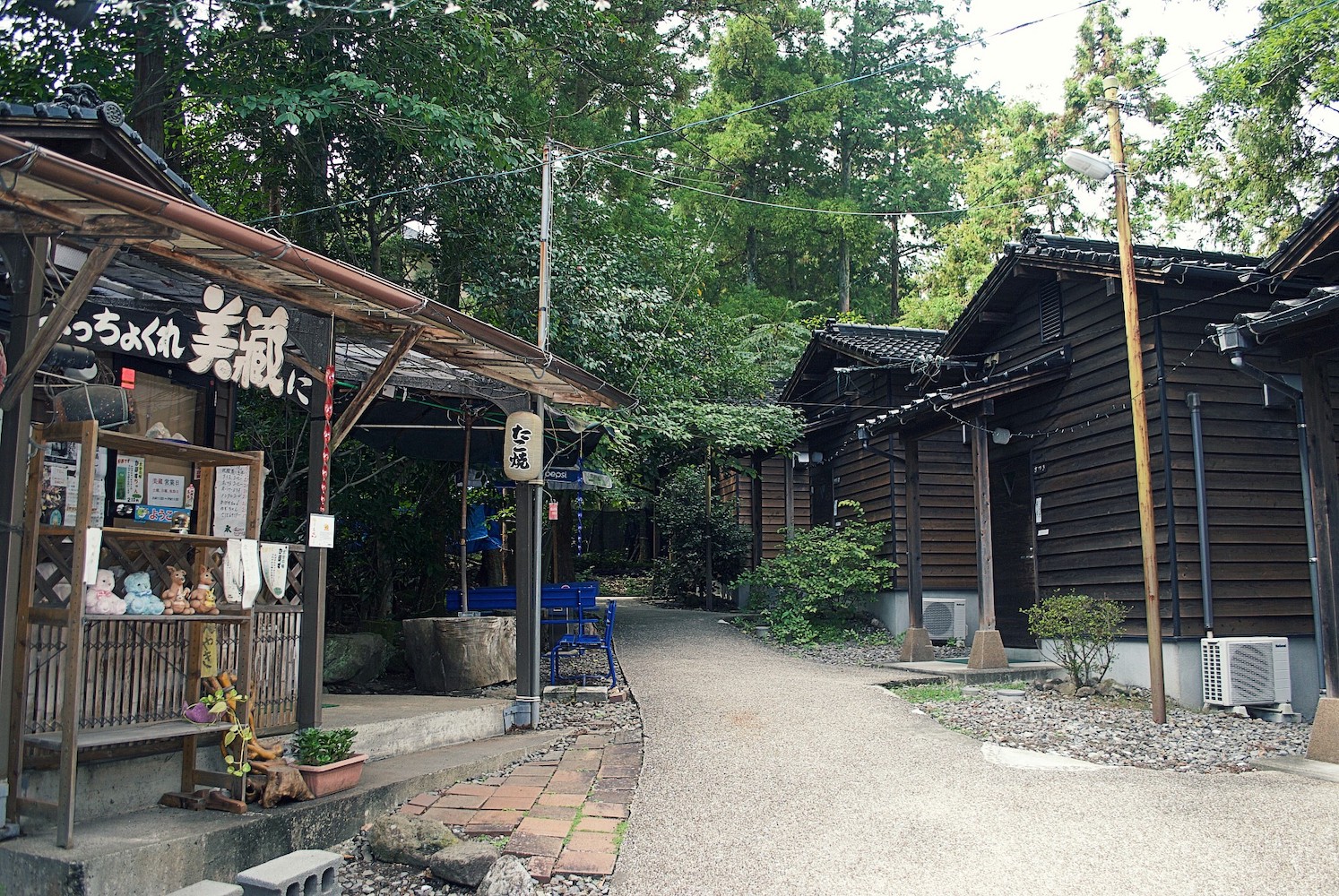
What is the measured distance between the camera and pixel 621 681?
10008 millimetres

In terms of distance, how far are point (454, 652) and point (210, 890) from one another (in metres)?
4.74

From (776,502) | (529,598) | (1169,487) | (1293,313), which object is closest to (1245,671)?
(1169,487)

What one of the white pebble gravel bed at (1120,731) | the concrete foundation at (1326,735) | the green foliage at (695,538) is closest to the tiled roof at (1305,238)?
the concrete foundation at (1326,735)

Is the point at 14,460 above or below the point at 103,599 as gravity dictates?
above

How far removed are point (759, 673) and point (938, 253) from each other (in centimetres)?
2322

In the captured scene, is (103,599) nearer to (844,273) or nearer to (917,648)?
(917,648)

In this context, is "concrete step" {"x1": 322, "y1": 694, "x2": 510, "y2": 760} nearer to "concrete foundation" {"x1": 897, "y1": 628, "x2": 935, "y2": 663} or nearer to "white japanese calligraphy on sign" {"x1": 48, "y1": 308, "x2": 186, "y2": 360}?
"white japanese calligraphy on sign" {"x1": 48, "y1": 308, "x2": 186, "y2": 360}

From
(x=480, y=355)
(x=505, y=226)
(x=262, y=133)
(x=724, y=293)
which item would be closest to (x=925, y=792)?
(x=480, y=355)

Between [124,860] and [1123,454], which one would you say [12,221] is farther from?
[1123,454]

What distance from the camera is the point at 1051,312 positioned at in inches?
459

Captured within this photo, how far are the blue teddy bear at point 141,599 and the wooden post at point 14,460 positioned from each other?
0.47 metres

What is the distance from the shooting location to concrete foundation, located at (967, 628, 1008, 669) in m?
10.6

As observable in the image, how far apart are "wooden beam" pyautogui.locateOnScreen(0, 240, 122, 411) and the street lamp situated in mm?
7321

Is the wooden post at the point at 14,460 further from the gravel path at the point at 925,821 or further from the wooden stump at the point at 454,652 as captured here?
the wooden stump at the point at 454,652
